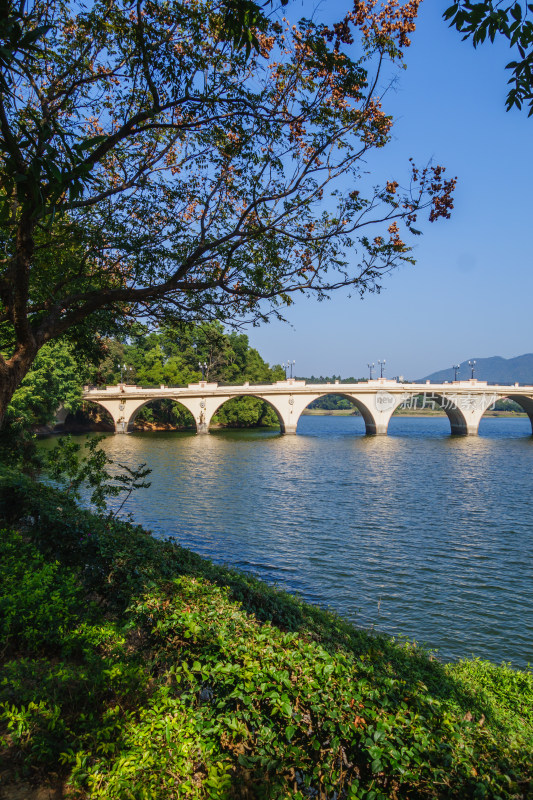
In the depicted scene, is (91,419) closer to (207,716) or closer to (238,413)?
(238,413)

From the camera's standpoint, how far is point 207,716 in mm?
3570

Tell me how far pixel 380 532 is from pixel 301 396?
41150 mm

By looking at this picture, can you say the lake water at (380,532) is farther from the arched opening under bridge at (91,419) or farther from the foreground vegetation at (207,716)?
the arched opening under bridge at (91,419)

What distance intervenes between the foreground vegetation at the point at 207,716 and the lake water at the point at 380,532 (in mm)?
6233

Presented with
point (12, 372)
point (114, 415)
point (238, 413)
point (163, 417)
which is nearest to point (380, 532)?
point (12, 372)

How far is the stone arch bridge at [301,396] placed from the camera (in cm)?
5541

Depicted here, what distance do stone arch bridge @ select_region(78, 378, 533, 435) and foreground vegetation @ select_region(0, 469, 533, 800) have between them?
167 ft

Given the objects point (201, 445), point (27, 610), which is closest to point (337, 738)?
point (27, 610)

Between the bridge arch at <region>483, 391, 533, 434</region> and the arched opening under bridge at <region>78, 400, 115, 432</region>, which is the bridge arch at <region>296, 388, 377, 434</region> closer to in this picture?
the bridge arch at <region>483, 391, 533, 434</region>

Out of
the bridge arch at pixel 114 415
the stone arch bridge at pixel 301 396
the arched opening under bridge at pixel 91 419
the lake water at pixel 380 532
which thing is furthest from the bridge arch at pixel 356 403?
the arched opening under bridge at pixel 91 419

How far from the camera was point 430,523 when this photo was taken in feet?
64.9

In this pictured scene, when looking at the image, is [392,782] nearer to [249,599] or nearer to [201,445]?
[249,599]

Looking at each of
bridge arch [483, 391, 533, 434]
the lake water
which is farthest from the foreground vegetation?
bridge arch [483, 391, 533, 434]

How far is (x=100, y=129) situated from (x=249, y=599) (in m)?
8.25
